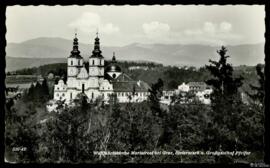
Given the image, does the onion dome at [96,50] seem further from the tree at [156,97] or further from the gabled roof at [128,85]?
the tree at [156,97]

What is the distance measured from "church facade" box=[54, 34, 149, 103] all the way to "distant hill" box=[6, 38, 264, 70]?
0.11m

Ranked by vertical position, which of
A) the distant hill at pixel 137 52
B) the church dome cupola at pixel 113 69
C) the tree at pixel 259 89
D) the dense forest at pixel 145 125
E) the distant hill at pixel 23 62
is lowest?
the dense forest at pixel 145 125

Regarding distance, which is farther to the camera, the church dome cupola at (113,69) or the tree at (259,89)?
the church dome cupola at (113,69)

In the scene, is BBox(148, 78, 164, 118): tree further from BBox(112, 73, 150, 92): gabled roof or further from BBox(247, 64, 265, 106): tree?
BBox(247, 64, 265, 106): tree

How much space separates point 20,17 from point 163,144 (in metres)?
2.12

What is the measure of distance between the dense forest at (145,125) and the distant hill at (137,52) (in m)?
0.10

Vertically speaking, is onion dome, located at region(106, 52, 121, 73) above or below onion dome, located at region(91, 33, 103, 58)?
below

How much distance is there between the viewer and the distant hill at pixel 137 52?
695cm

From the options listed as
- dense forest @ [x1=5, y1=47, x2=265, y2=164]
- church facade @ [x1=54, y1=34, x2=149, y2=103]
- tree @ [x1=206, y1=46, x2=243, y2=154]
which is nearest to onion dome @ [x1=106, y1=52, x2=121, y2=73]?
church facade @ [x1=54, y1=34, x2=149, y2=103]

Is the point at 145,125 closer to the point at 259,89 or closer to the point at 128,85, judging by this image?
the point at 128,85

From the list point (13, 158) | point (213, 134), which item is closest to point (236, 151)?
point (213, 134)

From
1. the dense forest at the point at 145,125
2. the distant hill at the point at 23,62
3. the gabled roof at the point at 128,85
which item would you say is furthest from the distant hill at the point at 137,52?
the gabled roof at the point at 128,85

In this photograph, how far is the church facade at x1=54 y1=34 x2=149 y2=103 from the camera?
6.96m

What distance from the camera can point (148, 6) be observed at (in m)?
6.90
